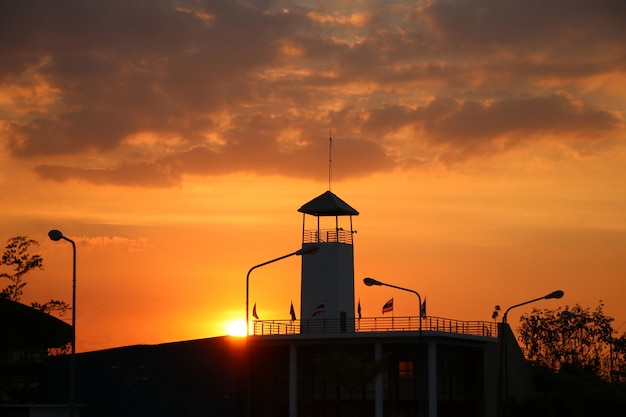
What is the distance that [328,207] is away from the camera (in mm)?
93500

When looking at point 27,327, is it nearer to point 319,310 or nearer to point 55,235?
point 319,310

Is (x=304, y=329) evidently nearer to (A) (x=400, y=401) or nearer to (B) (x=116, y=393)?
(A) (x=400, y=401)

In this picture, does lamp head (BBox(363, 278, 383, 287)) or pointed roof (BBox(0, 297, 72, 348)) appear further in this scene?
pointed roof (BBox(0, 297, 72, 348))

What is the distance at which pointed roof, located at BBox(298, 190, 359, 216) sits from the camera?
93625mm

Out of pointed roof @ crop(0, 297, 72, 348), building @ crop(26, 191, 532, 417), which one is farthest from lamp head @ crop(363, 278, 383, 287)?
pointed roof @ crop(0, 297, 72, 348)

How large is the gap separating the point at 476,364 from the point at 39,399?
1259 inches

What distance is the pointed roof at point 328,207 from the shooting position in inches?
3686

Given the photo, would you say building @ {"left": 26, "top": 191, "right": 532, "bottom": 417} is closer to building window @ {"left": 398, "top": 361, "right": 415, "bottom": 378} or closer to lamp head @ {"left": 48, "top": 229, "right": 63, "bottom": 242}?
building window @ {"left": 398, "top": 361, "right": 415, "bottom": 378}

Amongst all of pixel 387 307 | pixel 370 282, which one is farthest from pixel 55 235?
pixel 387 307

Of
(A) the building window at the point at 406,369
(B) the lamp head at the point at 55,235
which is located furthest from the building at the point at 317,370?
(B) the lamp head at the point at 55,235

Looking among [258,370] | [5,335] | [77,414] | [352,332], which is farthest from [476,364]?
[5,335]

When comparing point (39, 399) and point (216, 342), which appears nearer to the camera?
point (216, 342)

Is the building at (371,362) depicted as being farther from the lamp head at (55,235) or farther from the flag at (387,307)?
the lamp head at (55,235)

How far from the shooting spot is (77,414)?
82.4m
